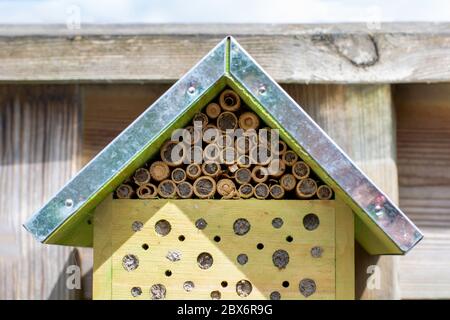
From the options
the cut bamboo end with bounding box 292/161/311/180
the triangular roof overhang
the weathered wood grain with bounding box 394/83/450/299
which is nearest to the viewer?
the triangular roof overhang

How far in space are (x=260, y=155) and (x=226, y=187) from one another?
9cm

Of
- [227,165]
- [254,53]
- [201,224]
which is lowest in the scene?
[201,224]

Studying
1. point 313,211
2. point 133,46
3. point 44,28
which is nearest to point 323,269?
point 313,211

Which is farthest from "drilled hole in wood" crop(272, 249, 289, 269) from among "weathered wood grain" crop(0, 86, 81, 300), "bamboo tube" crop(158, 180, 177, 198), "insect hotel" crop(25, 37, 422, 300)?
"weathered wood grain" crop(0, 86, 81, 300)

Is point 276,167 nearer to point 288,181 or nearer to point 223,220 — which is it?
point 288,181

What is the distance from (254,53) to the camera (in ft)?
7.30

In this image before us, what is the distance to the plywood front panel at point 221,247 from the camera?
2135 millimetres

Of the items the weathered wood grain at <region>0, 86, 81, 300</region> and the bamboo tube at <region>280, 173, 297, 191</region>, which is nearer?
the bamboo tube at <region>280, 173, 297, 191</region>

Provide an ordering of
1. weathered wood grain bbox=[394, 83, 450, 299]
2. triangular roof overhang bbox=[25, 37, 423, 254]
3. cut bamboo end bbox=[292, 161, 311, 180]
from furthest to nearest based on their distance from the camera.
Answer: weathered wood grain bbox=[394, 83, 450, 299] → cut bamboo end bbox=[292, 161, 311, 180] → triangular roof overhang bbox=[25, 37, 423, 254]

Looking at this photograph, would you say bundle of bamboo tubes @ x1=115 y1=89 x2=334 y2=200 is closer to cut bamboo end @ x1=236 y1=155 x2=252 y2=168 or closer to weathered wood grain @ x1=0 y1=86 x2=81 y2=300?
cut bamboo end @ x1=236 y1=155 x2=252 y2=168

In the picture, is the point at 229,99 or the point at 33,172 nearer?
the point at 229,99

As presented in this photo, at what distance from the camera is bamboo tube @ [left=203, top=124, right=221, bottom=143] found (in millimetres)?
2127

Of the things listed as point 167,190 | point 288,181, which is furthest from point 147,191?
point 288,181

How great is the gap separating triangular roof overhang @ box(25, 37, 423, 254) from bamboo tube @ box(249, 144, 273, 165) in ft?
0.25
